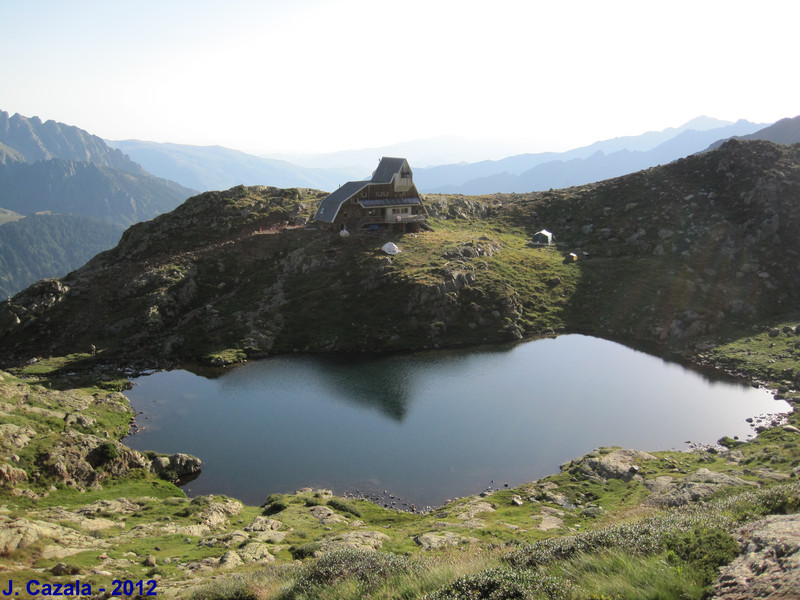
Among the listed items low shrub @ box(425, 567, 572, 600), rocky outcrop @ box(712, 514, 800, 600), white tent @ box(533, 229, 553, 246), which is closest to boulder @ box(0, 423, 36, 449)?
low shrub @ box(425, 567, 572, 600)

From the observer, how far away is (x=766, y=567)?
42.8ft

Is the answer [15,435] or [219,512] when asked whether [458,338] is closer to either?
[219,512]

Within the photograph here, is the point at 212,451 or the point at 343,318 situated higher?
the point at 343,318

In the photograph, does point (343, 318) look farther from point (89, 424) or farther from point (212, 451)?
point (89, 424)

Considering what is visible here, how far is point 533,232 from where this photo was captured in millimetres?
108875

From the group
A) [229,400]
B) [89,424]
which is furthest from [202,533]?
[229,400]

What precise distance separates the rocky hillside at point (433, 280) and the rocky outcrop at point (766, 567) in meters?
59.7

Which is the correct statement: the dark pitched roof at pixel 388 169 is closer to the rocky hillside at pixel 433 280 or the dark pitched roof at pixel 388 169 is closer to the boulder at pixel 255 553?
the rocky hillside at pixel 433 280

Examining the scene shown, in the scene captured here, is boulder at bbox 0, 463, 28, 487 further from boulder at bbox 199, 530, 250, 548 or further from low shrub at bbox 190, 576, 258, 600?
low shrub at bbox 190, 576, 258, 600

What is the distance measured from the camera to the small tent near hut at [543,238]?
336 feet

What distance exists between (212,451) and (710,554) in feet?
150

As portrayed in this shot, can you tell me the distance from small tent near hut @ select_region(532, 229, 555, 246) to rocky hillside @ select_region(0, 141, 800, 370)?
194cm

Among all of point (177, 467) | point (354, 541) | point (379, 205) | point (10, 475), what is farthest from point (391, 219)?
point (354, 541)

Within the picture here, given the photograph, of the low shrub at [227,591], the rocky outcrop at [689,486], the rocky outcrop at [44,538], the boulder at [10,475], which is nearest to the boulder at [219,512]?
the rocky outcrop at [44,538]
